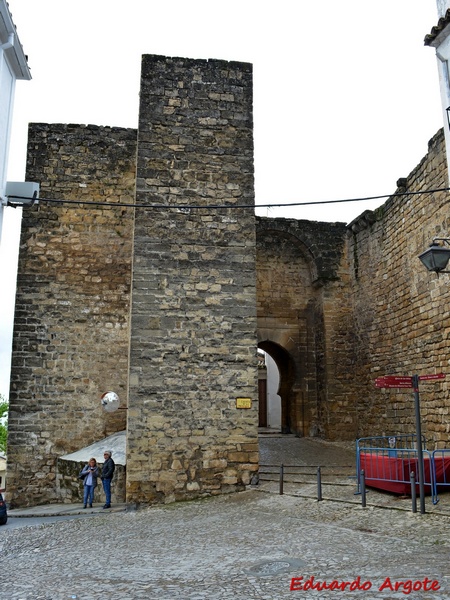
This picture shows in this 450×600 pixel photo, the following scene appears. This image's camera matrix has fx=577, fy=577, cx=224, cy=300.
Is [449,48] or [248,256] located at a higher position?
[449,48]

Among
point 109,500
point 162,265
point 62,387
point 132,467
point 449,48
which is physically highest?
point 449,48

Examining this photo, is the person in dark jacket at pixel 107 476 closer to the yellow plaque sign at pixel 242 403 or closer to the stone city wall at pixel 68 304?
the yellow plaque sign at pixel 242 403

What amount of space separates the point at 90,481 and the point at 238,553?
4.90 metres

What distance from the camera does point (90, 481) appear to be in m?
9.80

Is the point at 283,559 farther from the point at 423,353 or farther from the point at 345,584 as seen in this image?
the point at 423,353

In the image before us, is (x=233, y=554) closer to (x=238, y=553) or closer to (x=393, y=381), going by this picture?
(x=238, y=553)

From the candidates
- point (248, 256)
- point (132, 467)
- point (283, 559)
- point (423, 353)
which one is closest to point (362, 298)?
point (423, 353)

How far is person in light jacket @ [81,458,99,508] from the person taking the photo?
977 centimetres

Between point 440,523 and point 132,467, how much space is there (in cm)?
459

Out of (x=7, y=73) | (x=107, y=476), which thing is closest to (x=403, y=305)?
(x=107, y=476)

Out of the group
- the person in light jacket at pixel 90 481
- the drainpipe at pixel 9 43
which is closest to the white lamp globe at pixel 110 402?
the person in light jacket at pixel 90 481

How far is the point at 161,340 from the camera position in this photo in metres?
9.25

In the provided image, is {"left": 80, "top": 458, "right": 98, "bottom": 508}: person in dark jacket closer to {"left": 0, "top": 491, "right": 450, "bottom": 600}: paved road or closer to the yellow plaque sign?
{"left": 0, "top": 491, "right": 450, "bottom": 600}: paved road

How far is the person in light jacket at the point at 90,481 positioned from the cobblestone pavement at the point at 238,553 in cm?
147
